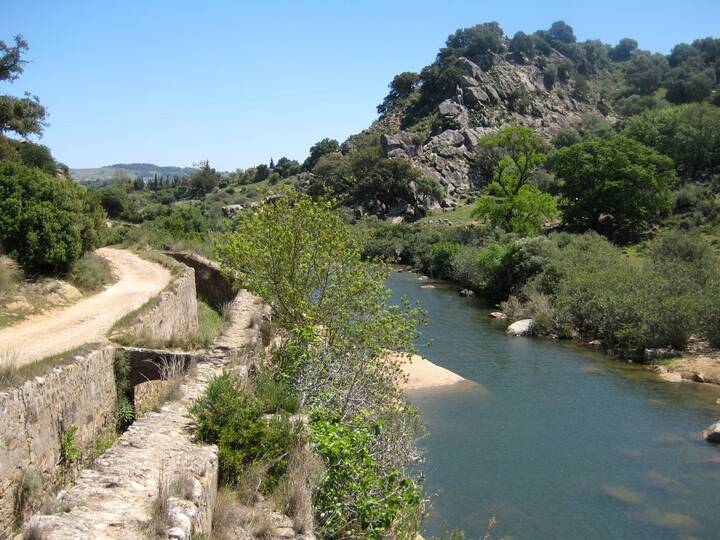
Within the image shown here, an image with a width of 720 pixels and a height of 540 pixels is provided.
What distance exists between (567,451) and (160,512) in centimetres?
1531

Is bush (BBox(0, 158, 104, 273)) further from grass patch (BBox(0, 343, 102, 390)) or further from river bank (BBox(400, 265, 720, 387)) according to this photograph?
river bank (BBox(400, 265, 720, 387))

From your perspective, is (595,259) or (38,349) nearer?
(38,349)

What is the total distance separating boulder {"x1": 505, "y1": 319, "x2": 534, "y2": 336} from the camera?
35594 mm

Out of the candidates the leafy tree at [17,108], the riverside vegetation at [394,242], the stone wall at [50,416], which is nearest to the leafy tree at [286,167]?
the riverside vegetation at [394,242]

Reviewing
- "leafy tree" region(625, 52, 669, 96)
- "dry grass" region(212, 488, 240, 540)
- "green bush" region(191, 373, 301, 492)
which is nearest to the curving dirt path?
"green bush" region(191, 373, 301, 492)

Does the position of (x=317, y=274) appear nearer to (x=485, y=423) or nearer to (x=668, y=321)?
(x=485, y=423)

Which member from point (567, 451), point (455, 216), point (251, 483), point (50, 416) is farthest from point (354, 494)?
point (455, 216)

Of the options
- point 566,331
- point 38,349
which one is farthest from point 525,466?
point 566,331

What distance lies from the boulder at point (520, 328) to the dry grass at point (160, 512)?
29732mm

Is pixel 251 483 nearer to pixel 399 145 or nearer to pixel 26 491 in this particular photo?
pixel 26 491

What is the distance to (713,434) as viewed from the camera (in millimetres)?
20531

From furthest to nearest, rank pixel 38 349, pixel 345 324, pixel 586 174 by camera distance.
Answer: pixel 586 174 < pixel 345 324 < pixel 38 349

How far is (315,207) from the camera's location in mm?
17516

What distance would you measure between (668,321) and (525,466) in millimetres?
15907
